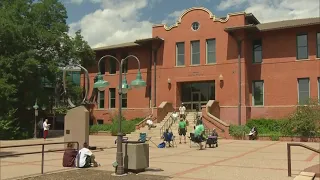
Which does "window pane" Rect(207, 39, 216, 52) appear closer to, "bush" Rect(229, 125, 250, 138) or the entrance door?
the entrance door

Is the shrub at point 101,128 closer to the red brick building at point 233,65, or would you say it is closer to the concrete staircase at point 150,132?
the red brick building at point 233,65

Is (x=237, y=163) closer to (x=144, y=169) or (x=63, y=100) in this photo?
(x=144, y=169)

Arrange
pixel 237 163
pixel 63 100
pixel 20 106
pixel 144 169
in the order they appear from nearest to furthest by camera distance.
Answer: pixel 144 169 < pixel 237 163 < pixel 63 100 < pixel 20 106

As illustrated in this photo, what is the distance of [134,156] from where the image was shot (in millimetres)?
12961

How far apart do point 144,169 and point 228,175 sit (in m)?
2.88

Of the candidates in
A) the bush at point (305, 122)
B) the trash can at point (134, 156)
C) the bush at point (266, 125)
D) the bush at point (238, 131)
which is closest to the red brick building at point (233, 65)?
the bush at point (266, 125)

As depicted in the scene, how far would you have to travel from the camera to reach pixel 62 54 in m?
39.9

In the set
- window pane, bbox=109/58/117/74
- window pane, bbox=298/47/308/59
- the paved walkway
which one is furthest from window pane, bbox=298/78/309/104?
window pane, bbox=109/58/117/74

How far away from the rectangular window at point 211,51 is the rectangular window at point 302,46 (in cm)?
736

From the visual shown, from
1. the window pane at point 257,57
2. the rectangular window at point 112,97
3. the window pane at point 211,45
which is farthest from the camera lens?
the rectangular window at point 112,97

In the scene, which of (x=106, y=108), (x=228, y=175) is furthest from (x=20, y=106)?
(x=228, y=175)

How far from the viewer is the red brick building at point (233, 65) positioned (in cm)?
3325

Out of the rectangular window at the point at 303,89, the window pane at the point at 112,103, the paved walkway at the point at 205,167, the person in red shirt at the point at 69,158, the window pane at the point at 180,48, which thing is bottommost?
the paved walkway at the point at 205,167

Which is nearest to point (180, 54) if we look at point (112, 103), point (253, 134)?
point (112, 103)
